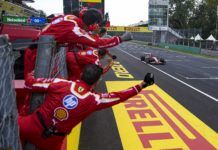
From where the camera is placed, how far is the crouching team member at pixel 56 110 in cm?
345

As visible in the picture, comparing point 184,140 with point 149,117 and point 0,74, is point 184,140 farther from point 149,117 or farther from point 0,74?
point 0,74

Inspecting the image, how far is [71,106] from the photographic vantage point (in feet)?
11.4

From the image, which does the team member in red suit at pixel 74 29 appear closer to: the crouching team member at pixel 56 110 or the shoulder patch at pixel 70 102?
the crouching team member at pixel 56 110

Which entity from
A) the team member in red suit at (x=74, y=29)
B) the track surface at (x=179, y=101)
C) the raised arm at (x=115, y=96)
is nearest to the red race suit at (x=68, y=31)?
the team member in red suit at (x=74, y=29)

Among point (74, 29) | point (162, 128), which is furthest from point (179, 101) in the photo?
point (74, 29)

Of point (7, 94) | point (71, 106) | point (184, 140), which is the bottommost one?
point (184, 140)

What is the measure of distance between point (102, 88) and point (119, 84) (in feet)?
4.66

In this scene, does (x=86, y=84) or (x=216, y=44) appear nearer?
(x=86, y=84)

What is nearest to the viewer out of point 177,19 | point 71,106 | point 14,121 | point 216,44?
point 14,121

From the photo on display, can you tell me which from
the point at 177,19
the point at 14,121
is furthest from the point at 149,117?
the point at 177,19

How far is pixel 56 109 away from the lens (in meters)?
3.47

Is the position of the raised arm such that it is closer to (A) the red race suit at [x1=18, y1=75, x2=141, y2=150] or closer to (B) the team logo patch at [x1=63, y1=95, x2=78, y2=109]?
(A) the red race suit at [x1=18, y1=75, x2=141, y2=150]

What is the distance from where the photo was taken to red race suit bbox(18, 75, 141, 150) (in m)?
3.45

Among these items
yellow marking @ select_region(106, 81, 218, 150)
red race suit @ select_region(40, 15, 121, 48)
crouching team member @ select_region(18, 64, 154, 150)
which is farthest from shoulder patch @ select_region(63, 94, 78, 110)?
yellow marking @ select_region(106, 81, 218, 150)
